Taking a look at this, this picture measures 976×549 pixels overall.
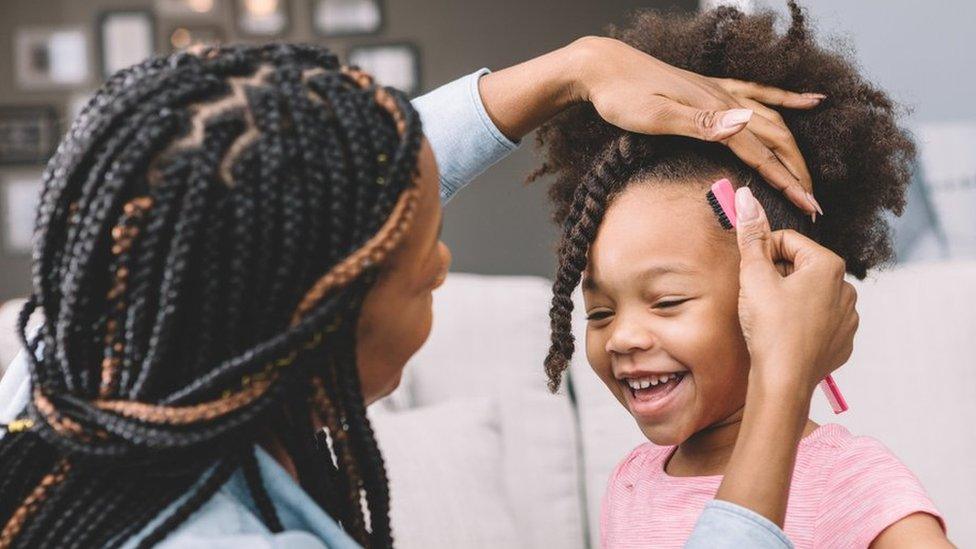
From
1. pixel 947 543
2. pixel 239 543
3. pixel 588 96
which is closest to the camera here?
pixel 239 543

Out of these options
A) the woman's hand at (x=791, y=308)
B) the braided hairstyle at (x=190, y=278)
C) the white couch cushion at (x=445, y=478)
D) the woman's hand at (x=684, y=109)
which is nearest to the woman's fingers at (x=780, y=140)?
the woman's hand at (x=684, y=109)

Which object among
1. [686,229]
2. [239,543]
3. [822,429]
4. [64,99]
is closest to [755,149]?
[686,229]

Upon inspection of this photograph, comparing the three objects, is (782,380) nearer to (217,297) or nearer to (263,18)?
(217,297)

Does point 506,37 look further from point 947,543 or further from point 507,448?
point 947,543

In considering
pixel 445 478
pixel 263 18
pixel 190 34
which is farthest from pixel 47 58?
pixel 445 478

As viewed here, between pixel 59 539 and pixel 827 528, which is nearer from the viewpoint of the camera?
pixel 59 539

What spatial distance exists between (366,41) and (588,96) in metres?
2.58

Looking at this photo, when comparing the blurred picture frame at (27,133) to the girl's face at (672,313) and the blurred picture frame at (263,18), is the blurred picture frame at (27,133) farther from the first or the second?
the girl's face at (672,313)

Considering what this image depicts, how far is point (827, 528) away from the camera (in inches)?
38.5

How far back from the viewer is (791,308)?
2.82 feet

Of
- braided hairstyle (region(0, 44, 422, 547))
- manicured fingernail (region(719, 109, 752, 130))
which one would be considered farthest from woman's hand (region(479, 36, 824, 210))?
braided hairstyle (region(0, 44, 422, 547))

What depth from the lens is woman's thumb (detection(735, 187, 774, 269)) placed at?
93 cm

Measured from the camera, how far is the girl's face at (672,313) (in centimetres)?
103

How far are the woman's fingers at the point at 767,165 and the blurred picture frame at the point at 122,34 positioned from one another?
9.51 feet
